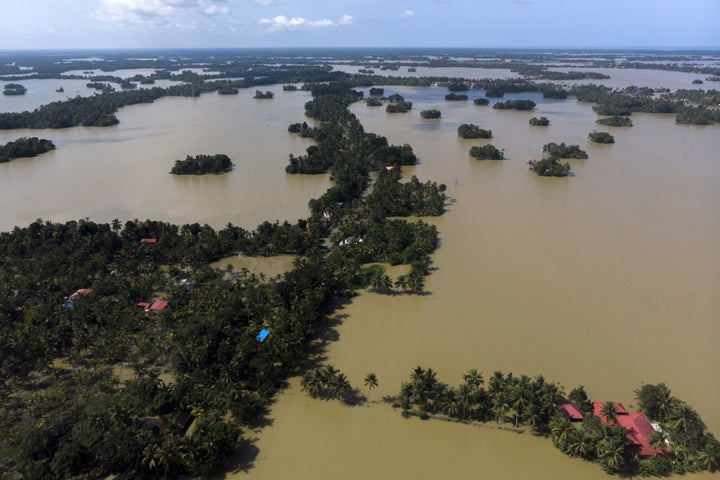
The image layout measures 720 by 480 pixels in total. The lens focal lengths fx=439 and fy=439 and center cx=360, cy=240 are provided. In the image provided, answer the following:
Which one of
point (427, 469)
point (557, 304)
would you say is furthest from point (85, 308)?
point (557, 304)

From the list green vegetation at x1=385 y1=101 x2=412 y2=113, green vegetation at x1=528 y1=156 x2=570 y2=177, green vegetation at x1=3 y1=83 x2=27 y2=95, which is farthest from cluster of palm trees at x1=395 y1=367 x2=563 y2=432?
green vegetation at x1=3 y1=83 x2=27 y2=95

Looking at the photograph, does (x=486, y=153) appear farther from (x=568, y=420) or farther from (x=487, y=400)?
(x=568, y=420)

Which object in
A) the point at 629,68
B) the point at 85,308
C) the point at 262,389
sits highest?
the point at 629,68

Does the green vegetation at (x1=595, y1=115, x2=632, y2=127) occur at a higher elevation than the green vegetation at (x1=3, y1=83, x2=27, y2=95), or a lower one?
lower

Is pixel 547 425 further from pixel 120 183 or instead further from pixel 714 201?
pixel 120 183

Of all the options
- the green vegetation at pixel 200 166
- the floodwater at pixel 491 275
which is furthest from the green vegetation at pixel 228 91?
the green vegetation at pixel 200 166

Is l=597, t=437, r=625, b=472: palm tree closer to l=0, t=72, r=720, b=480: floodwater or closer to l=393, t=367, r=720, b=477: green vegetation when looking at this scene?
l=393, t=367, r=720, b=477: green vegetation

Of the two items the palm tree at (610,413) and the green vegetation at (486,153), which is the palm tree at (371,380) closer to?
the palm tree at (610,413)
